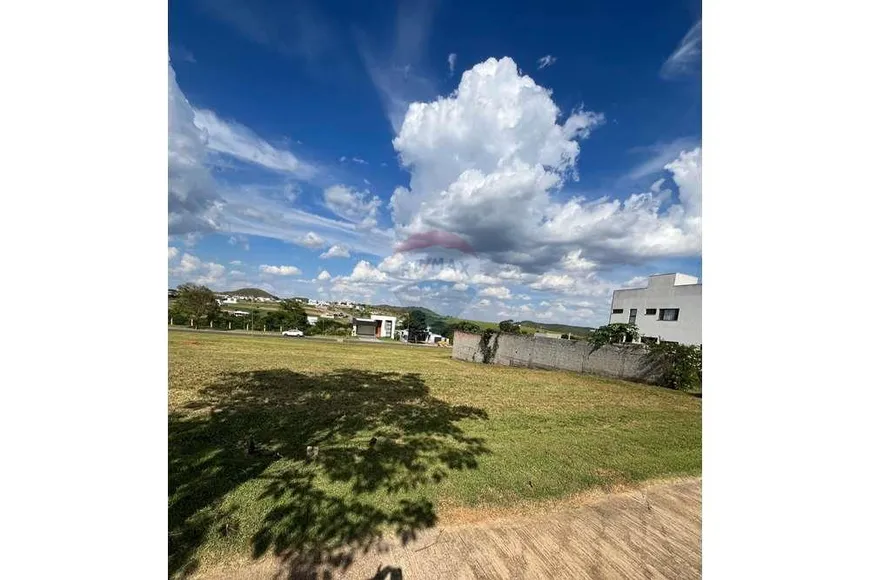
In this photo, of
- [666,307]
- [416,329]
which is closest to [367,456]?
[666,307]

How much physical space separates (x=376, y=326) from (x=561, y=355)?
35598 millimetres

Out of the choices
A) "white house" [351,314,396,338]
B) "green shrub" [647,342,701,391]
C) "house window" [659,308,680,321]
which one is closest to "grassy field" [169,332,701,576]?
"green shrub" [647,342,701,391]

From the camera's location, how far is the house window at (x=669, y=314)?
2277 cm

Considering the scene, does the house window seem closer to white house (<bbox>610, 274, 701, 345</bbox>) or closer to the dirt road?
white house (<bbox>610, 274, 701, 345</bbox>)

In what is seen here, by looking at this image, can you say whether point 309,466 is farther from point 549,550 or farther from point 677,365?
point 677,365

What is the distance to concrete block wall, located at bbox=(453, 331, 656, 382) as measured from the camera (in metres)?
11.8

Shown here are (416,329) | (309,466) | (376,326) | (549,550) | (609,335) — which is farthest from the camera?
(376,326)

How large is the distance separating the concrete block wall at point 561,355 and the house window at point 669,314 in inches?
534

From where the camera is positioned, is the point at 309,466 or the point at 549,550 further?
the point at 309,466

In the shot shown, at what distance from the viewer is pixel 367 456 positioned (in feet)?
13.8

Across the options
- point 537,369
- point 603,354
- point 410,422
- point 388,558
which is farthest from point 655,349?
point 388,558

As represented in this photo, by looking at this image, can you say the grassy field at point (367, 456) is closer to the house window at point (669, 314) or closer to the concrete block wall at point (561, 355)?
the concrete block wall at point (561, 355)

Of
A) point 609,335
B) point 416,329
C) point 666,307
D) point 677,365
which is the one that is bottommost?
point 416,329
